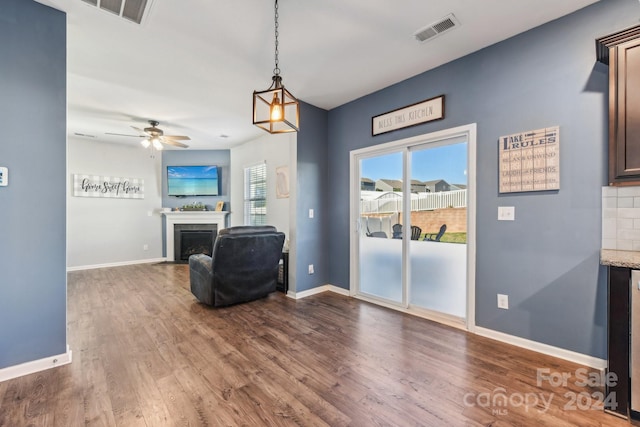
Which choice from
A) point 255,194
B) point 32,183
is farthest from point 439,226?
point 255,194

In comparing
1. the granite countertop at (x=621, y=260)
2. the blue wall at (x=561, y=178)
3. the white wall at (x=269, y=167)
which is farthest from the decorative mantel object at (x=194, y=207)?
the granite countertop at (x=621, y=260)

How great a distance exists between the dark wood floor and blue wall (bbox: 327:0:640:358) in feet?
1.14

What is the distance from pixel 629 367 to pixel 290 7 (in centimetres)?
327

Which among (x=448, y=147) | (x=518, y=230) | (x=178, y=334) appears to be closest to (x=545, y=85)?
(x=448, y=147)

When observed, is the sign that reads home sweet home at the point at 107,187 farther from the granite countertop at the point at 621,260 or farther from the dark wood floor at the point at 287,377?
the granite countertop at the point at 621,260

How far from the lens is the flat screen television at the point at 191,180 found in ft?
22.2

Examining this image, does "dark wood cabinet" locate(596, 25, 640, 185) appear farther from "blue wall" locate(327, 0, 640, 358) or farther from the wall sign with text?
the wall sign with text

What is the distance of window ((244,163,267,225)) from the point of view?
5733mm

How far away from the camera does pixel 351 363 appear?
2201 mm

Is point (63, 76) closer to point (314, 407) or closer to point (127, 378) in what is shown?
point (127, 378)

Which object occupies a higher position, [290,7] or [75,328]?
[290,7]

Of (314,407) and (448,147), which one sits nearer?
(314,407)

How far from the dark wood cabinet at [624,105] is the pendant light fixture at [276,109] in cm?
220

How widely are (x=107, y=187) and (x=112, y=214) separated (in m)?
0.62
